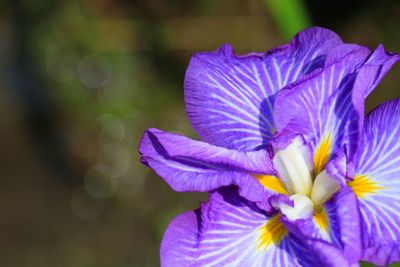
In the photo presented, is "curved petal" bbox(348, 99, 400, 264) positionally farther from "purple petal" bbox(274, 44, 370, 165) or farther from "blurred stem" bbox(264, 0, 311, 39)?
"blurred stem" bbox(264, 0, 311, 39)

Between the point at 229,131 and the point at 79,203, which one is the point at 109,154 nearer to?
the point at 79,203

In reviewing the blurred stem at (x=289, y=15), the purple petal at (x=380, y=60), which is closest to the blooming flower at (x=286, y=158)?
the purple petal at (x=380, y=60)

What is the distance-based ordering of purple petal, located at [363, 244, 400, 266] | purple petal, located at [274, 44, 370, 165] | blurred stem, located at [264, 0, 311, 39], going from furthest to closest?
1. blurred stem, located at [264, 0, 311, 39]
2. purple petal, located at [274, 44, 370, 165]
3. purple petal, located at [363, 244, 400, 266]

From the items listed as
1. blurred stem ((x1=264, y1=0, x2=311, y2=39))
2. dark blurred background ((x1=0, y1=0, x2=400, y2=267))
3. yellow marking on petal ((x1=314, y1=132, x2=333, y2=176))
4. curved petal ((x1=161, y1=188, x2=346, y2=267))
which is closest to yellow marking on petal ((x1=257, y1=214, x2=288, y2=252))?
curved petal ((x1=161, y1=188, x2=346, y2=267))

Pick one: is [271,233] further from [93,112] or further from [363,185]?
[93,112]

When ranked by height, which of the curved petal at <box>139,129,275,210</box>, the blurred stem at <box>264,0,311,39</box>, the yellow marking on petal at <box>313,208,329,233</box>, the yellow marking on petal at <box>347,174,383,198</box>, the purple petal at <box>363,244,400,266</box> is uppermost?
the blurred stem at <box>264,0,311,39</box>

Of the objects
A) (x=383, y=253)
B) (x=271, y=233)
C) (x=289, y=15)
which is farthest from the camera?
(x=289, y=15)

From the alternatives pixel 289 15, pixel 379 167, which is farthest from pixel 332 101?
pixel 289 15
